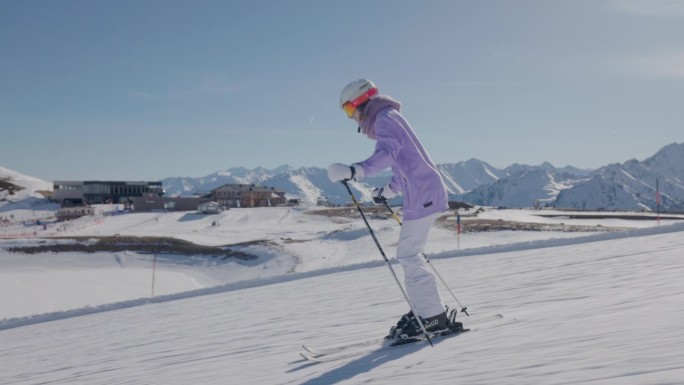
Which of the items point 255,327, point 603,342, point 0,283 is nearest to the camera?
point 603,342

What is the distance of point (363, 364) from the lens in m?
4.07

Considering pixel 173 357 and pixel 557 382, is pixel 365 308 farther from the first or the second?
pixel 557 382

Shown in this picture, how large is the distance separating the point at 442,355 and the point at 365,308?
10.9 feet

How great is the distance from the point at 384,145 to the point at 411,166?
38 cm

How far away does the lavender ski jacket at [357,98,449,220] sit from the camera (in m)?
4.67

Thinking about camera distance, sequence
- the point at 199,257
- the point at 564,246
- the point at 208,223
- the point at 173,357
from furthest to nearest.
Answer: the point at 208,223
the point at 199,257
the point at 564,246
the point at 173,357

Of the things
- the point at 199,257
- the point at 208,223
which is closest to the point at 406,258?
the point at 199,257

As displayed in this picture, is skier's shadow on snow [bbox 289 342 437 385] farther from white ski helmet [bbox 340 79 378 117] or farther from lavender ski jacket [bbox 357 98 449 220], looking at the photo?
white ski helmet [bbox 340 79 378 117]

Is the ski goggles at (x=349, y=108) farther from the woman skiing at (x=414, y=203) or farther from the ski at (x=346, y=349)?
the ski at (x=346, y=349)

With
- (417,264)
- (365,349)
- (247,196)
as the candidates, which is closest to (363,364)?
(365,349)

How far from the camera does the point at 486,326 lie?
4836 millimetres

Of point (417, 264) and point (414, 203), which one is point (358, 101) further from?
point (417, 264)

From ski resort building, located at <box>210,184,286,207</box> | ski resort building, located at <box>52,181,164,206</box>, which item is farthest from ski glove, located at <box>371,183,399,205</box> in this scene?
ski resort building, located at <box>52,181,164,206</box>

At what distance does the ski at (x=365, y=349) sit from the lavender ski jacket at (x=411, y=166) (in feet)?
4.02
